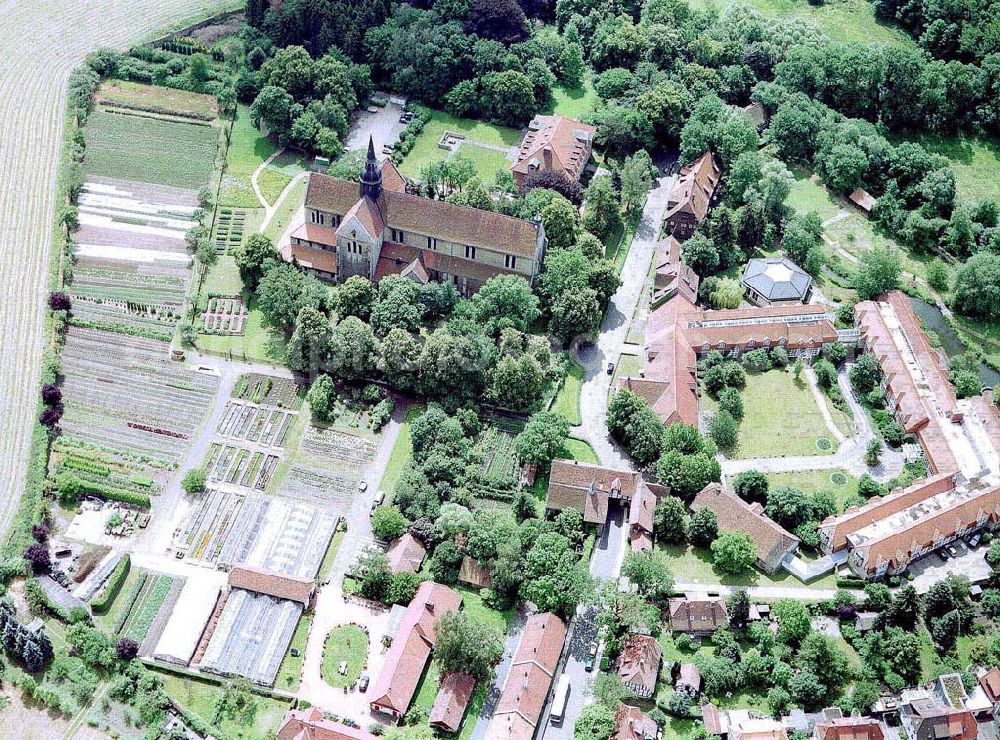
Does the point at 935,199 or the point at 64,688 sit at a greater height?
the point at 935,199

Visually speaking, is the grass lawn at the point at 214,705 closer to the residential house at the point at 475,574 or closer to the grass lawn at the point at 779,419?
the residential house at the point at 475,574

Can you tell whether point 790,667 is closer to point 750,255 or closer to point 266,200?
point 750,255

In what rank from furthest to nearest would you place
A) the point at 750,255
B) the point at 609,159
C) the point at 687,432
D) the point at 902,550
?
the point at 609,159 < the point at 750,255 < the point at 687,432 < the point at 902,550

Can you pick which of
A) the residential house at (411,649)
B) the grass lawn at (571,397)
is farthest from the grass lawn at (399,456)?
the grass lawn at (571,397)

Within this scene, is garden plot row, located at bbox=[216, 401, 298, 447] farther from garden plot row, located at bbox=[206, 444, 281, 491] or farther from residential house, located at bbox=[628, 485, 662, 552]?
residential house, located at bbox=[628, 485, 662, 552]

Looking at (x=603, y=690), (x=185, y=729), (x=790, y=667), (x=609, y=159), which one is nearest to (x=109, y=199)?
(x=609, y=159)
